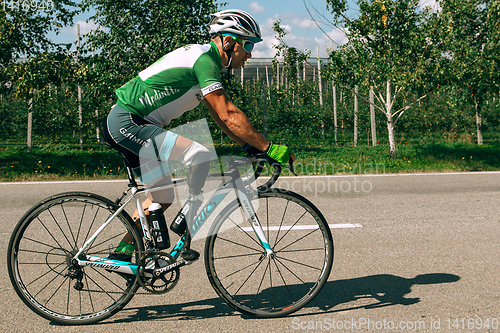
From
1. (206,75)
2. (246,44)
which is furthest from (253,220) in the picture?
(246,44)

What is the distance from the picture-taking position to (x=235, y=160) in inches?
109

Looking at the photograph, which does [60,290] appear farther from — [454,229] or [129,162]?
[454,229]

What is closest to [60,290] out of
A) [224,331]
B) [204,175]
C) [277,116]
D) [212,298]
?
[212,298]

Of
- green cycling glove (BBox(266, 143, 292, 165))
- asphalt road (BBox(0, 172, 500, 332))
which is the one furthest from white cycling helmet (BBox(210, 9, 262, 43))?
asphalt road (BBox(0, 172, 500, 332))

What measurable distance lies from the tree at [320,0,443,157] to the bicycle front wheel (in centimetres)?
955

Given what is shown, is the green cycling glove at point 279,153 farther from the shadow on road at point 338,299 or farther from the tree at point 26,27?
the tree at point 26,27

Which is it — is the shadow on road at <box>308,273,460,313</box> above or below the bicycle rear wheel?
below

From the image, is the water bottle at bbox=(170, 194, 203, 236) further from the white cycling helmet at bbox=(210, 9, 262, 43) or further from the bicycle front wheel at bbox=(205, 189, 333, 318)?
the white cycling helmet at bbox=(210, 9, 262, 43)

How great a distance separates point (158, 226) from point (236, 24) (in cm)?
146

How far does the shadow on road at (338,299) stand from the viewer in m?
3.05

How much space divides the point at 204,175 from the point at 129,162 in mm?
550

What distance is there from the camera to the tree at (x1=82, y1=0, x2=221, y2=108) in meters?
11.4

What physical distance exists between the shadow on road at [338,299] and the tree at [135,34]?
9064 millimetres

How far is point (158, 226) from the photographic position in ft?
9.25
